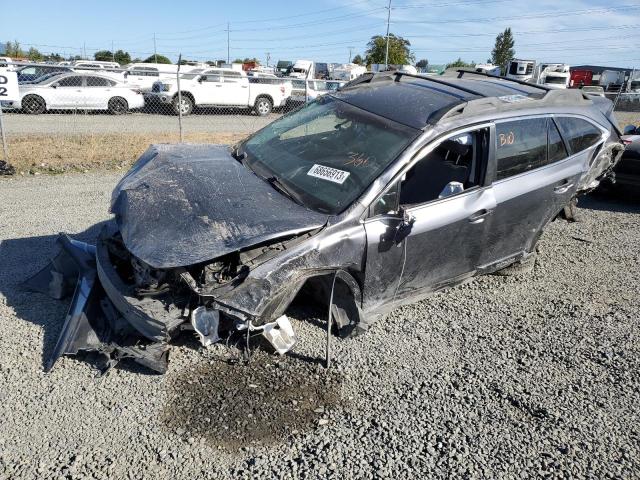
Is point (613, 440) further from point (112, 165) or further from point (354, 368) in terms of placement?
point (112, 165)

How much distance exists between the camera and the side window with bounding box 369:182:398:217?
3.43 metres

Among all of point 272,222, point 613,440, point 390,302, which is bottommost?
point 613,440

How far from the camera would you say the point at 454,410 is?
126 inches

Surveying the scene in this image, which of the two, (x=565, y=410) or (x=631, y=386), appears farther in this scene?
(x=631, y=386)

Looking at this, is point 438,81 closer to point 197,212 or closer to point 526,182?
point 526,182

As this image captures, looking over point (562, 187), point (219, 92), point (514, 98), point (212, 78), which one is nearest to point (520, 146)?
point (514, 98)

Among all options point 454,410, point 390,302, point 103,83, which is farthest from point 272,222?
point 103,83

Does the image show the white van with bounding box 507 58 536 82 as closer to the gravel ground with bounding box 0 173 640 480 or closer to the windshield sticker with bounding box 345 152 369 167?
the gravel ground with bounding box 0 173 640 480

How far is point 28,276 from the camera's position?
176 inches

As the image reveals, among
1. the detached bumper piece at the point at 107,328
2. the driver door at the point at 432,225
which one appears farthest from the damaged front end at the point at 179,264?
the driver door at the point at 432,225

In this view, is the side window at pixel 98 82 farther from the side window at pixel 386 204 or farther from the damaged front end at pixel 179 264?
the side window at pixel 386 204

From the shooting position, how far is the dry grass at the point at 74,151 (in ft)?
27.2

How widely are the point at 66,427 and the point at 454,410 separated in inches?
91.8

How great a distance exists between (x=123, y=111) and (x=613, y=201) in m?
14.7
